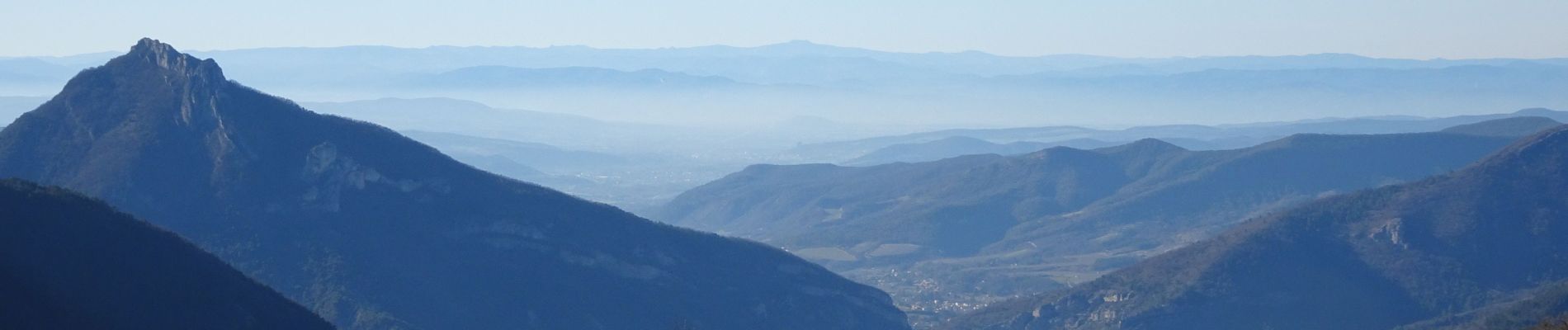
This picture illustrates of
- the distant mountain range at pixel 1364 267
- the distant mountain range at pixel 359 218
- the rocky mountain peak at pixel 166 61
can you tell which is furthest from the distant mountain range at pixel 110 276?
the distant mountain range at pixel 1364 267

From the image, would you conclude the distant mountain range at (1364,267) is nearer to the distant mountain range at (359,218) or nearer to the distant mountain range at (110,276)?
the distant mountain range at (359,218)

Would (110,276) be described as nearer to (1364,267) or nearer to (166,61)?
(166,61)

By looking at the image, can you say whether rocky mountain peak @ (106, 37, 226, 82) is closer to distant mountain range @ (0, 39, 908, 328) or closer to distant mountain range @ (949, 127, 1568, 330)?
distant mountain range @ (0, 39, 908, 328)

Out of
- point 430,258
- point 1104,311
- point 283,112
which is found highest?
point 283,112

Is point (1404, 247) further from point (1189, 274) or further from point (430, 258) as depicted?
point (430, 258)

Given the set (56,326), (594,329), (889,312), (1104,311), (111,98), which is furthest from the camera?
(1104,311)

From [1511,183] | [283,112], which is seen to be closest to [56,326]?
[283,112]
